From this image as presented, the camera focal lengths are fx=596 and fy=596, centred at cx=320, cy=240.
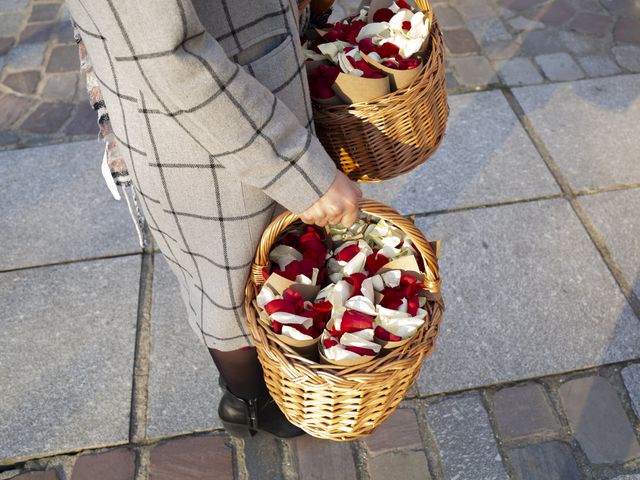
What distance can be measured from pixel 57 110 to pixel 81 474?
6.58ft

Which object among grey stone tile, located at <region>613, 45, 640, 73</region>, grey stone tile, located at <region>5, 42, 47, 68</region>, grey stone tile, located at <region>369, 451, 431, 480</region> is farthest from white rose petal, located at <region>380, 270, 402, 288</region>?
grey stone tile, located at <region>5, 42, 47, 68</region>

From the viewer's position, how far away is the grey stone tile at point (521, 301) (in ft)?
6.82

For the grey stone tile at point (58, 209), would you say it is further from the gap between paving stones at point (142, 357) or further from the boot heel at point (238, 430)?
the boot heel at point (238, 430)

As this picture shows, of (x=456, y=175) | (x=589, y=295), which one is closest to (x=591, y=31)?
(x=456, y=175)

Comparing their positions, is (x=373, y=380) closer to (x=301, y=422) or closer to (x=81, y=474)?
(x=301, y=422)

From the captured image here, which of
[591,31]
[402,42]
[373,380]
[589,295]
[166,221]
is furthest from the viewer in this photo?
[591,31]

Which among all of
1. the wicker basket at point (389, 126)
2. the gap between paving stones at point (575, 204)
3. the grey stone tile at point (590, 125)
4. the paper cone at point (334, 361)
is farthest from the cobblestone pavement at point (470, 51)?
the paper cone at point (334, 361)

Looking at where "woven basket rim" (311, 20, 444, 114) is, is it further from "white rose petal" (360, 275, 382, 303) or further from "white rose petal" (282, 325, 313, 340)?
"white rose petal" (282, 325, 313, 340)

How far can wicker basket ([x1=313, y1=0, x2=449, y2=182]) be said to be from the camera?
1.26 metres

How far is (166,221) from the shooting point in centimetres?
125

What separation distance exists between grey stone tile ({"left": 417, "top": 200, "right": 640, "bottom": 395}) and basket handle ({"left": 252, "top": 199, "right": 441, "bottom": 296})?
871mm

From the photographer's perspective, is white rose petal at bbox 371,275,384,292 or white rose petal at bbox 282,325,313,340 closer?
white rose petal at bbox 282,325,313,340

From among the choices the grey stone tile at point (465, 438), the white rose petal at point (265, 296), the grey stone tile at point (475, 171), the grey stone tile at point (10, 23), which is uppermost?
the white rose petal at point (265, 296)

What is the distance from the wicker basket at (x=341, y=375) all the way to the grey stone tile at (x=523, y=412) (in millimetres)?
828
